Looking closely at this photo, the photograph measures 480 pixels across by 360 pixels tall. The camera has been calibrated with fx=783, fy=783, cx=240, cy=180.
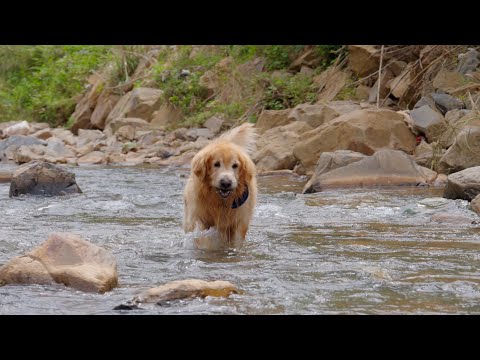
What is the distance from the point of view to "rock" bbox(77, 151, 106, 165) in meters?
20.1

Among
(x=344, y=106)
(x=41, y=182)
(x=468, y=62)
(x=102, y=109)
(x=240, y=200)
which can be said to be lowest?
(x=41, y=182)

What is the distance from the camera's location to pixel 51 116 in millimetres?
30531

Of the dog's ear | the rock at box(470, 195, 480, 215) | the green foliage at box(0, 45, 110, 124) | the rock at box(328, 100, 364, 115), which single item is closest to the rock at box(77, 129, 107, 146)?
the green foliage at box(0, 45, 110, 124)

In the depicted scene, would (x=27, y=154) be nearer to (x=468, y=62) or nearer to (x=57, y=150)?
(x=57, y=150)

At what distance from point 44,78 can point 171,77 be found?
1113 cm

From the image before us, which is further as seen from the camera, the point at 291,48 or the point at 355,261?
the point at 291,48

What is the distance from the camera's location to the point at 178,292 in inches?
197

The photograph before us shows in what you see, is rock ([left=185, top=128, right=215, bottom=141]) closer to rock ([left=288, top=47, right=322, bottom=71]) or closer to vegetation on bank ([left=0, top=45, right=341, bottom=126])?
vegetation on bank ([left=0, top=45, right=341, bottom=126])

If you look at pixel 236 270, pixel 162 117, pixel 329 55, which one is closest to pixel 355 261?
pixel 236 270

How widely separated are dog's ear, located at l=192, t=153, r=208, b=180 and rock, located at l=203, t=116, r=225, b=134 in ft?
43.6

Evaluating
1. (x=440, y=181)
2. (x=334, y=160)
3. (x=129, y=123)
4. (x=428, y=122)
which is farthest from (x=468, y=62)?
(x=129, y=123)

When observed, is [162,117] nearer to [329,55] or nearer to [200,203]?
[329,55]

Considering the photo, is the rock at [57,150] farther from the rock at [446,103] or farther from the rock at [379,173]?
the rock at [379,173]

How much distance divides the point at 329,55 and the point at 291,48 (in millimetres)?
1487
